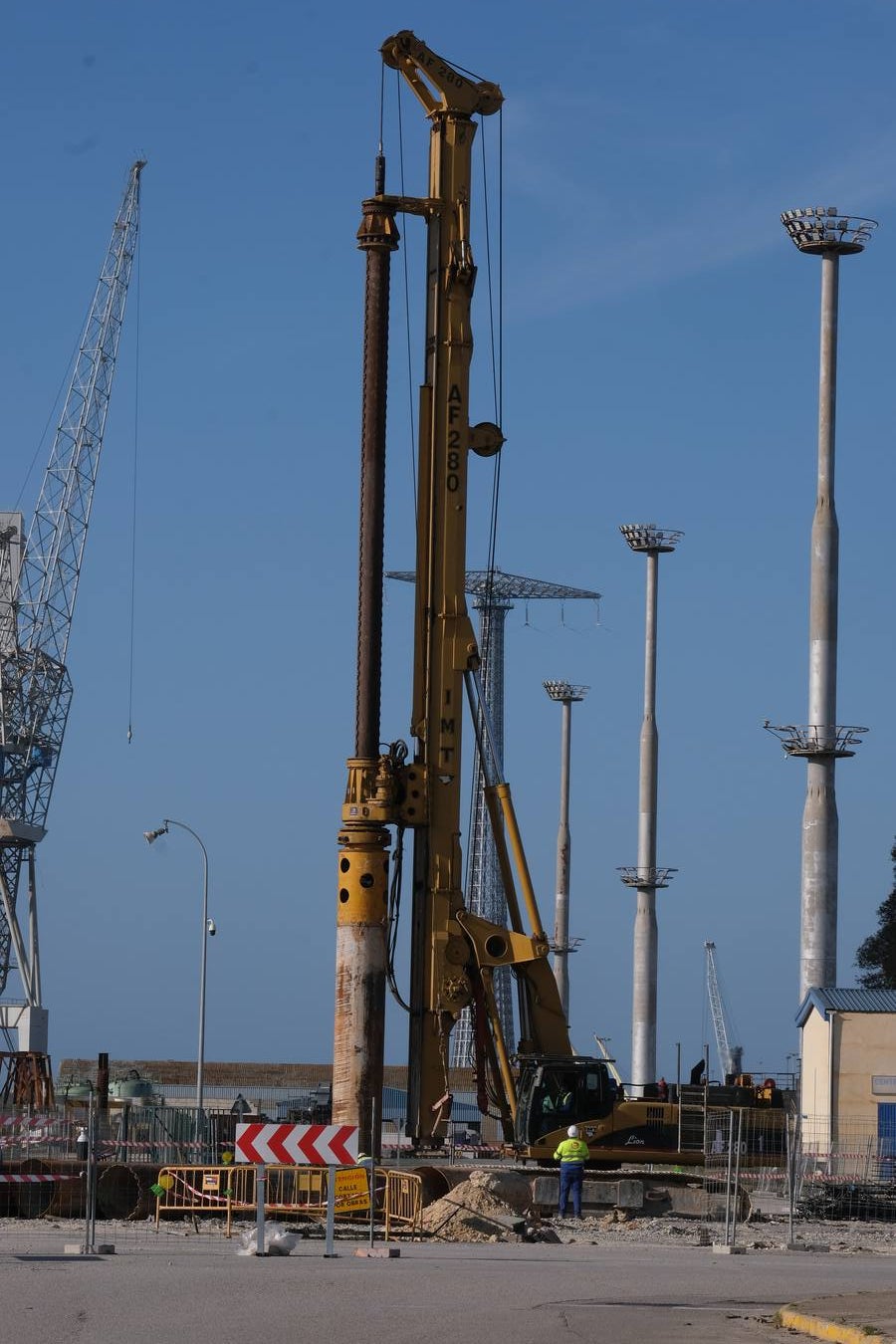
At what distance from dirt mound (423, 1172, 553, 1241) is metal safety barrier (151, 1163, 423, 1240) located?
37 centimetres

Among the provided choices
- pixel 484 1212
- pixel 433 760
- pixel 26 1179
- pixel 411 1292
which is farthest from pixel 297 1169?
pixel 411 1292

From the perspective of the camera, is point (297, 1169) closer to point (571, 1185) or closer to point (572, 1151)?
point (572, 1151)

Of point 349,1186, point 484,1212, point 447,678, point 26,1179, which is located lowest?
point 484,1212

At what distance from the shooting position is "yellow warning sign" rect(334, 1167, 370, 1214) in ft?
96.7

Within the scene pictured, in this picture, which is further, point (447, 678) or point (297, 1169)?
point (447, 678)

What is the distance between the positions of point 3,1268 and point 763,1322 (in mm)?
7670

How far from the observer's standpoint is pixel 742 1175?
124 ft

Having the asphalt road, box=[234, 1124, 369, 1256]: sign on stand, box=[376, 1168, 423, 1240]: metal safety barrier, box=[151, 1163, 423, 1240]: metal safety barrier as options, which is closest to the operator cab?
box=[151, 1163, 423, 1240]: metal safety barrier

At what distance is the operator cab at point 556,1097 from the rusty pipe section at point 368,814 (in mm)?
2329

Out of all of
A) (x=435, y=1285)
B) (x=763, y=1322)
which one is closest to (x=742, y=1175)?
(x=435, y=1285)

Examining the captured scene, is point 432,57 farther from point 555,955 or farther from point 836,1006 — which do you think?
point 555,955

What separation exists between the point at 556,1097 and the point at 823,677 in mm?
14544

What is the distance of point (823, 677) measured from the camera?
47.2 meters

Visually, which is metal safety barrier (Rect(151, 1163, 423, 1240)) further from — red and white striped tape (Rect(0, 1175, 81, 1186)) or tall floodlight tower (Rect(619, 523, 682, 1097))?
tall floodlight tower (Rect(619, 523, 682, 1097))
